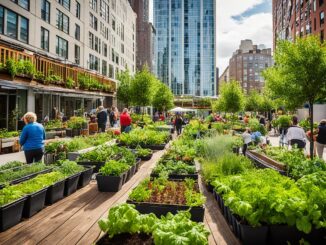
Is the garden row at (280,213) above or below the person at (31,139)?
below

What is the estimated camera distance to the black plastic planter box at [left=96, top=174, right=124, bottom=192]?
6.02 meters

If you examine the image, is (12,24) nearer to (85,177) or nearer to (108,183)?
(85,177)

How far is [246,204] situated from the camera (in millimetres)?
3254

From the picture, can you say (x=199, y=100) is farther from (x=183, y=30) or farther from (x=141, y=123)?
(x=183, y=30)

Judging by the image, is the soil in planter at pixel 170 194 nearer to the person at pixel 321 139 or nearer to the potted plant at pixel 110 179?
the potted plant at pixel 110 179

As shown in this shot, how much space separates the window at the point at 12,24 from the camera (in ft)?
65.8

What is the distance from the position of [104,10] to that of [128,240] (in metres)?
42.4

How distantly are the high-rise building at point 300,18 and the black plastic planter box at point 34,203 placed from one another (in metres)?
37.4

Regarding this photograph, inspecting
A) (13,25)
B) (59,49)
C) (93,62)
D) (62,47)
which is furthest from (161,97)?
(13,25)

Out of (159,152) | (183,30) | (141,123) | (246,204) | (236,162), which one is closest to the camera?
(246,204)

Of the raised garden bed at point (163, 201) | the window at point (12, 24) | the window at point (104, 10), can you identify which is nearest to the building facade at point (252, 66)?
the window at point (104, 10)

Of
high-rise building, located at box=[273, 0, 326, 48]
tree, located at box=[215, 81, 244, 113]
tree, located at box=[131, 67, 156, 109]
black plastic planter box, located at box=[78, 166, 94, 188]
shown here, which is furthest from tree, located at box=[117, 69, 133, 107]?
black plastic planter box, located at box=[78, 166, 94, 188]

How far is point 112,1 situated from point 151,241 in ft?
152

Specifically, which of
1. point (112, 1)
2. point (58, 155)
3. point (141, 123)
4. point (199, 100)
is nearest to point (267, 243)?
point (58, 155)
